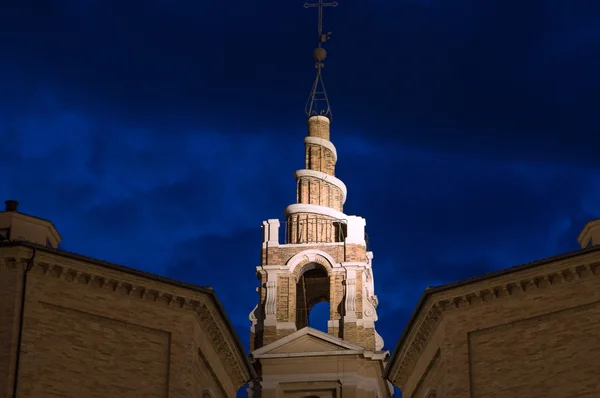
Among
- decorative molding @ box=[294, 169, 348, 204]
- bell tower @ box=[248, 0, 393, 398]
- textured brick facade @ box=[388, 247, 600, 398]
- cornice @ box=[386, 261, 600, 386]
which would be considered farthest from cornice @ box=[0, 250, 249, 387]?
decorative molding @ box=[294, 169, 348, 204]

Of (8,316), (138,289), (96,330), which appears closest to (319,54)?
(138,289)

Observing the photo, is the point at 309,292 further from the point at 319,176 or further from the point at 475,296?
the point at 475,296

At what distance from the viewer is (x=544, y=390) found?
115ft

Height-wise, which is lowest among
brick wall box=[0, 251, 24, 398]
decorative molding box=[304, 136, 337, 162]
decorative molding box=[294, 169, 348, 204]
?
brick wall box=[0, 251, 24, 398]

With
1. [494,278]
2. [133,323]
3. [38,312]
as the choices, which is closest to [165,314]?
[133,323]

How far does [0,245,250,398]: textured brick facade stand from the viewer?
3488 centimetres

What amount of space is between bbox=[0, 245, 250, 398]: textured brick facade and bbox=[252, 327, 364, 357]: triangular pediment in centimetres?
2176

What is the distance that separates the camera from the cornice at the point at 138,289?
117ft

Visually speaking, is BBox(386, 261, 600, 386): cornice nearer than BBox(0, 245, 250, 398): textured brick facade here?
No

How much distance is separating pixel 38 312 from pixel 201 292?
460cm

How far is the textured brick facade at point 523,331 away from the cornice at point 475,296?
0.02 meters

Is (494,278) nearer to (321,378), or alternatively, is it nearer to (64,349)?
(64,349)

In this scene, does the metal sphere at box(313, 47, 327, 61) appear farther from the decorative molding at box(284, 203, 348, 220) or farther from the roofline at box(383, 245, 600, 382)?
the roofline at box(383, 245, 600, 382)

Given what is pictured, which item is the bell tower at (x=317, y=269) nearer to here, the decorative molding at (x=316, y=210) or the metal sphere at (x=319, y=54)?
the decorative molding at (x=316, y=210)
